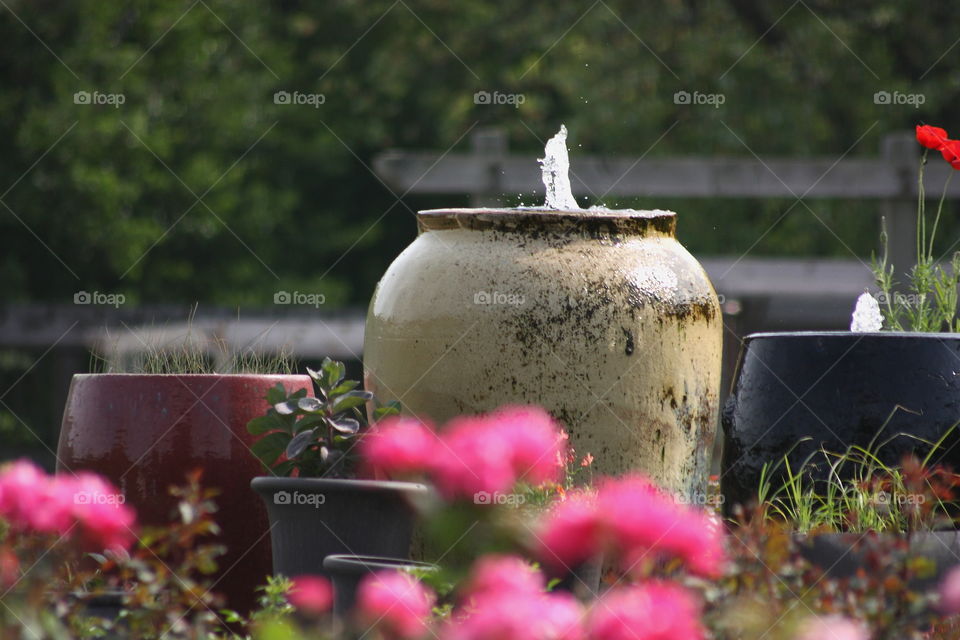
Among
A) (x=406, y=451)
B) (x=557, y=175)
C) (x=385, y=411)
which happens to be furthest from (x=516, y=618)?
(x=557, y=175)

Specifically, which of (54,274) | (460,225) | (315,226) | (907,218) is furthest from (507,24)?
(460,225)

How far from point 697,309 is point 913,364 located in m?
0.46

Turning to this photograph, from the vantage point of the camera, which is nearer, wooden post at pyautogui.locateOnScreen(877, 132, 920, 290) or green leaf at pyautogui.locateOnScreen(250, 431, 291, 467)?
green leaf at pyautogui.locateOnScreen(250, 431, 291, 467)

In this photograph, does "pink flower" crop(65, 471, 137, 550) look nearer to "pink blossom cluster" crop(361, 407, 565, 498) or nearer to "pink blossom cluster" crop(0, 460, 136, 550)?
"pink blossom cluster" crop(0, 460, 136, 550)

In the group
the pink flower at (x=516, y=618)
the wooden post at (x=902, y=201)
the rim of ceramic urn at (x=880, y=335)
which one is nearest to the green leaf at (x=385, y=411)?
the rim of ceramic urn at (x=880, y=335)

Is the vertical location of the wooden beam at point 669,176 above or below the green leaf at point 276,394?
→ above

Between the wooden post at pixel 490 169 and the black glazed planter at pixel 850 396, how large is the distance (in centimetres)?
344

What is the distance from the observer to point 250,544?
276cm

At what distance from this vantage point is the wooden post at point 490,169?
6168mm

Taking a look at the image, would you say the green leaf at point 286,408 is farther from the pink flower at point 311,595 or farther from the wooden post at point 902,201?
the wooden post at point 902,201

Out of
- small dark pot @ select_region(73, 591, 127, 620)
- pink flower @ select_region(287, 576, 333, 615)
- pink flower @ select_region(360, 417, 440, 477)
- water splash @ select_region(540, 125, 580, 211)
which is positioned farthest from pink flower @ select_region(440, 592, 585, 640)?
water splash @ select_region(540, 125, 580, 211)

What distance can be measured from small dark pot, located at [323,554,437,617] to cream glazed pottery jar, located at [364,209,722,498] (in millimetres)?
465

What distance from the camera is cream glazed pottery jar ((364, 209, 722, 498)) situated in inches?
105

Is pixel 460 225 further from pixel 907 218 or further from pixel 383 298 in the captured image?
pixel 907 218
